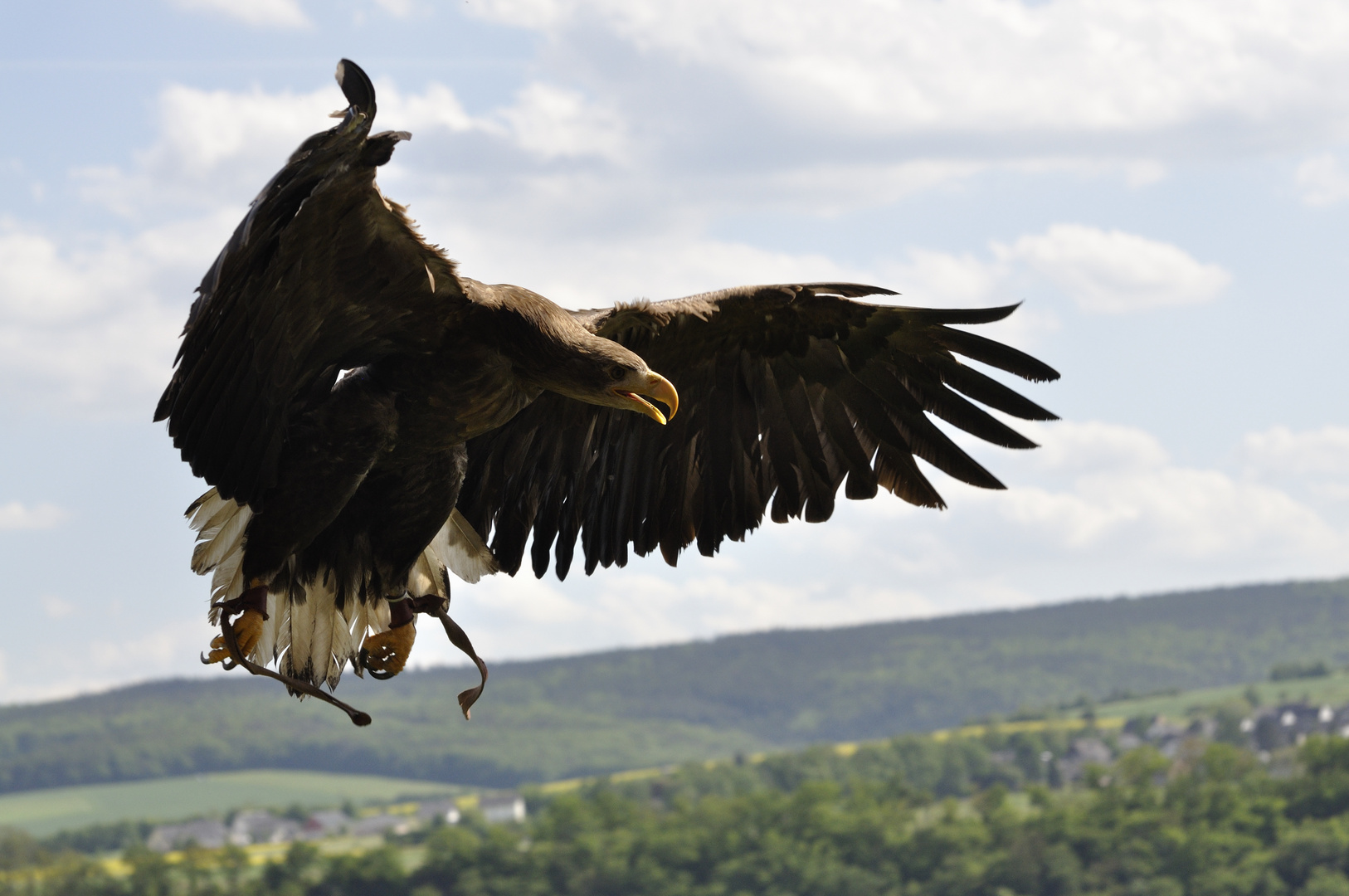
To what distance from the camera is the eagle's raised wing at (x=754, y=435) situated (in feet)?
27.0

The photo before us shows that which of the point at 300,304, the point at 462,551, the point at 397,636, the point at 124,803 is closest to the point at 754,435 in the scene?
the point at 462,551

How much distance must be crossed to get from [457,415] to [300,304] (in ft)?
2.54

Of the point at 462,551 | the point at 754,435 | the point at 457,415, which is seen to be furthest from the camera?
the point at 754,435

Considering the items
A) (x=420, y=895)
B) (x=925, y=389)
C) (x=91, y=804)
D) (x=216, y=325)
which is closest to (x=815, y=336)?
(x=925, y=389)

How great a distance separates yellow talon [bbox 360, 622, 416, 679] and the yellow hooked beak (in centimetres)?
181

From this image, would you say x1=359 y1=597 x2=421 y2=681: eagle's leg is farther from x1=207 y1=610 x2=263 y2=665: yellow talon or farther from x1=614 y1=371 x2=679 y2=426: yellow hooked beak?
x1=614 y1=371 x2=679 y2=426: yellow hooked beak

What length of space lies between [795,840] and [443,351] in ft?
489

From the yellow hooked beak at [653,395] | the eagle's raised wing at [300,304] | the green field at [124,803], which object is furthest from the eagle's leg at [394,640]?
the green field at [124,803]

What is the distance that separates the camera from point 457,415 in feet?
22.1

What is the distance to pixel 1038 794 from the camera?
15400cm

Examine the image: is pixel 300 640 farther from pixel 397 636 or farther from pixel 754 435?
pixel 754 435

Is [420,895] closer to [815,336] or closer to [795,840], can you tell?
[795,840]

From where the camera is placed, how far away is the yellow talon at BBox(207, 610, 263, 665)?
7148 millimetres

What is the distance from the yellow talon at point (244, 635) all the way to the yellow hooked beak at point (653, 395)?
6.17 feet
